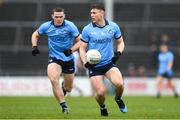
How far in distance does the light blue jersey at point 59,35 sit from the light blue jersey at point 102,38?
5.10 feet

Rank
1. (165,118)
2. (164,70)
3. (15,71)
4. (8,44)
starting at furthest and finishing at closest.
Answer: (8,44), (15,71), (164,70), (165,118)

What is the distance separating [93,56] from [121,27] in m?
24.2

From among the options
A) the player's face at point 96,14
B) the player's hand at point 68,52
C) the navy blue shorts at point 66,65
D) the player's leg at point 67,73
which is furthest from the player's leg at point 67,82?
the player's face at point 96,14

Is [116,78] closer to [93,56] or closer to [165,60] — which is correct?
[93,56]

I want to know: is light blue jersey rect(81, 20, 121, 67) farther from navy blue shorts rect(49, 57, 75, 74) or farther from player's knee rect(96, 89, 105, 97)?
navy blue shorts rect(49, 57, 75, 74)

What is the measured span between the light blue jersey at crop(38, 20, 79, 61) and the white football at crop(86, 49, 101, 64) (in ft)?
7.04

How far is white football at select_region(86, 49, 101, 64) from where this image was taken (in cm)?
1622

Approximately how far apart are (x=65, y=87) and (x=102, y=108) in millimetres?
2775

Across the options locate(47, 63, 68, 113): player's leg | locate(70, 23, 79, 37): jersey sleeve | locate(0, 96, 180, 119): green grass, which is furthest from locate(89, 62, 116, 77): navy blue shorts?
locate(70, 23, 79, 37): jersey sleeve

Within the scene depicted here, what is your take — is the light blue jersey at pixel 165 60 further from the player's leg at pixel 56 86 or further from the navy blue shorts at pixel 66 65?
the player's leg at pixel 56 86

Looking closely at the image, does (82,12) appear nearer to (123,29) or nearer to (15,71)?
(123,29)

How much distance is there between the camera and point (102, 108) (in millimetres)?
16906

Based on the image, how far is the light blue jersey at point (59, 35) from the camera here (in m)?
18.3

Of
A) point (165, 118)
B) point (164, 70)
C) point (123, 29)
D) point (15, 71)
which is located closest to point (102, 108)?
point (165, 118)
